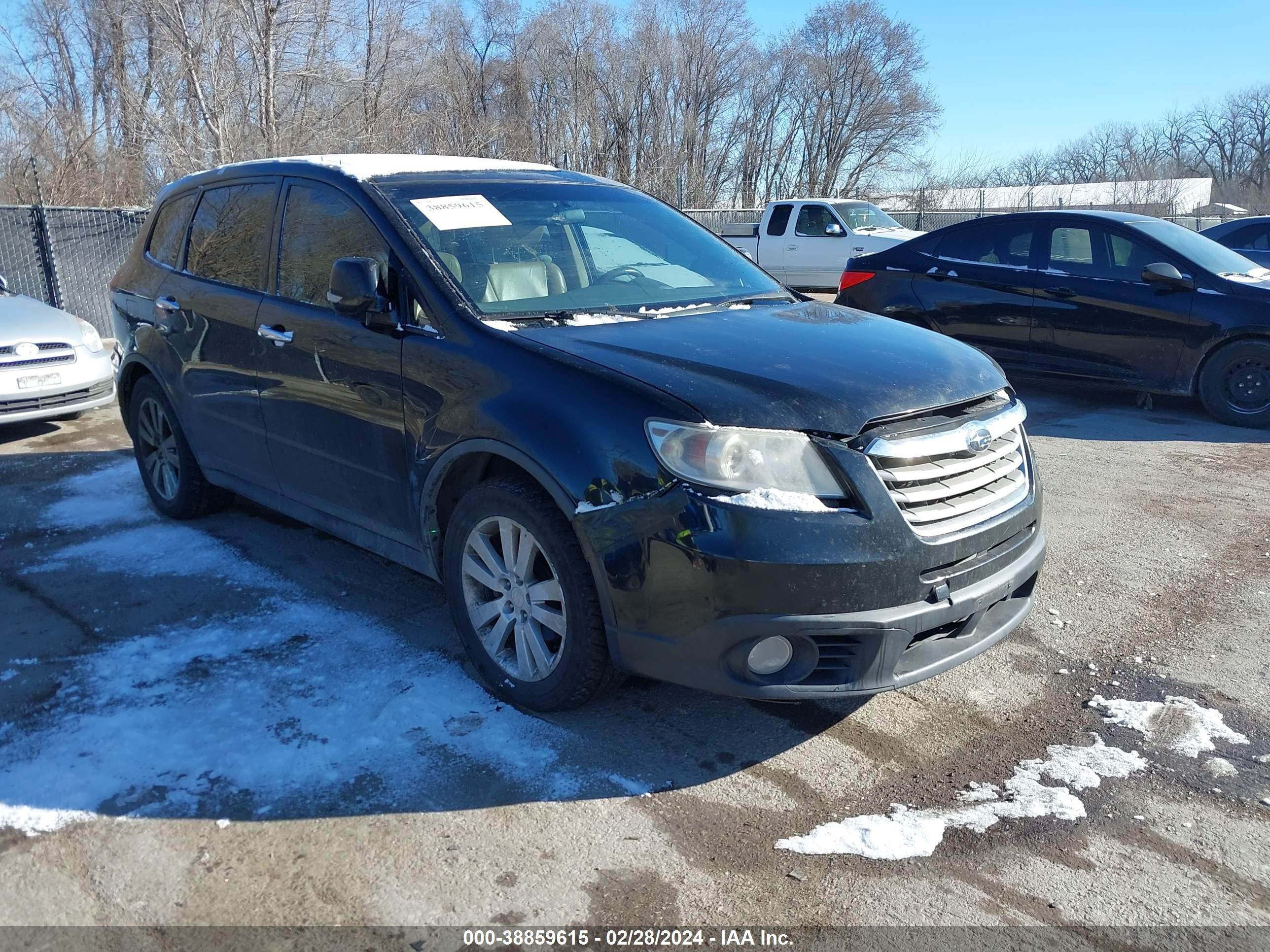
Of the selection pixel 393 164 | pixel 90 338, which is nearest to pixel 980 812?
pixel 393 164

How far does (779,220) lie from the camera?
19.0 metres

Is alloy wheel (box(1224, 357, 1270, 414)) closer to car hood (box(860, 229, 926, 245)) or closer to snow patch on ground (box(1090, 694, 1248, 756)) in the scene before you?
snow patch on ground (box(1090, 694, 1248, 756))

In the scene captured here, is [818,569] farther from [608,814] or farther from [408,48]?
[408,48]

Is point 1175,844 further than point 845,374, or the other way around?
point 845,374

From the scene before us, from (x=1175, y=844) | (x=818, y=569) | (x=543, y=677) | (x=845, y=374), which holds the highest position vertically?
(x=845, y=374)

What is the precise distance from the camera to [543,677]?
3373 millimetres

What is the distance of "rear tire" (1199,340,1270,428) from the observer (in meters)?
7.83

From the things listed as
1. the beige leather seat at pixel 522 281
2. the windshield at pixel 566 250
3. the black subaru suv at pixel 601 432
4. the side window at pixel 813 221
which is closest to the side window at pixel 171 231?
the black subaru suv at pixel 601 432

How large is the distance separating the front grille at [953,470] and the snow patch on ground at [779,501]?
0.73ft

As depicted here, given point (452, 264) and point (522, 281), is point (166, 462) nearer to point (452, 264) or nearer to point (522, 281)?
point (452, 264)

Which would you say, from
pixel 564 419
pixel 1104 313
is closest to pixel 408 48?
pixel 1104 313

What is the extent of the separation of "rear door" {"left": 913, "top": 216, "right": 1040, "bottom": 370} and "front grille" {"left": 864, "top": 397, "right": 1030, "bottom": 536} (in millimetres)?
5696

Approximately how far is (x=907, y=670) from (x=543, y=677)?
1.17m

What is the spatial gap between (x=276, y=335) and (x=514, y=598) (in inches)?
68.4
